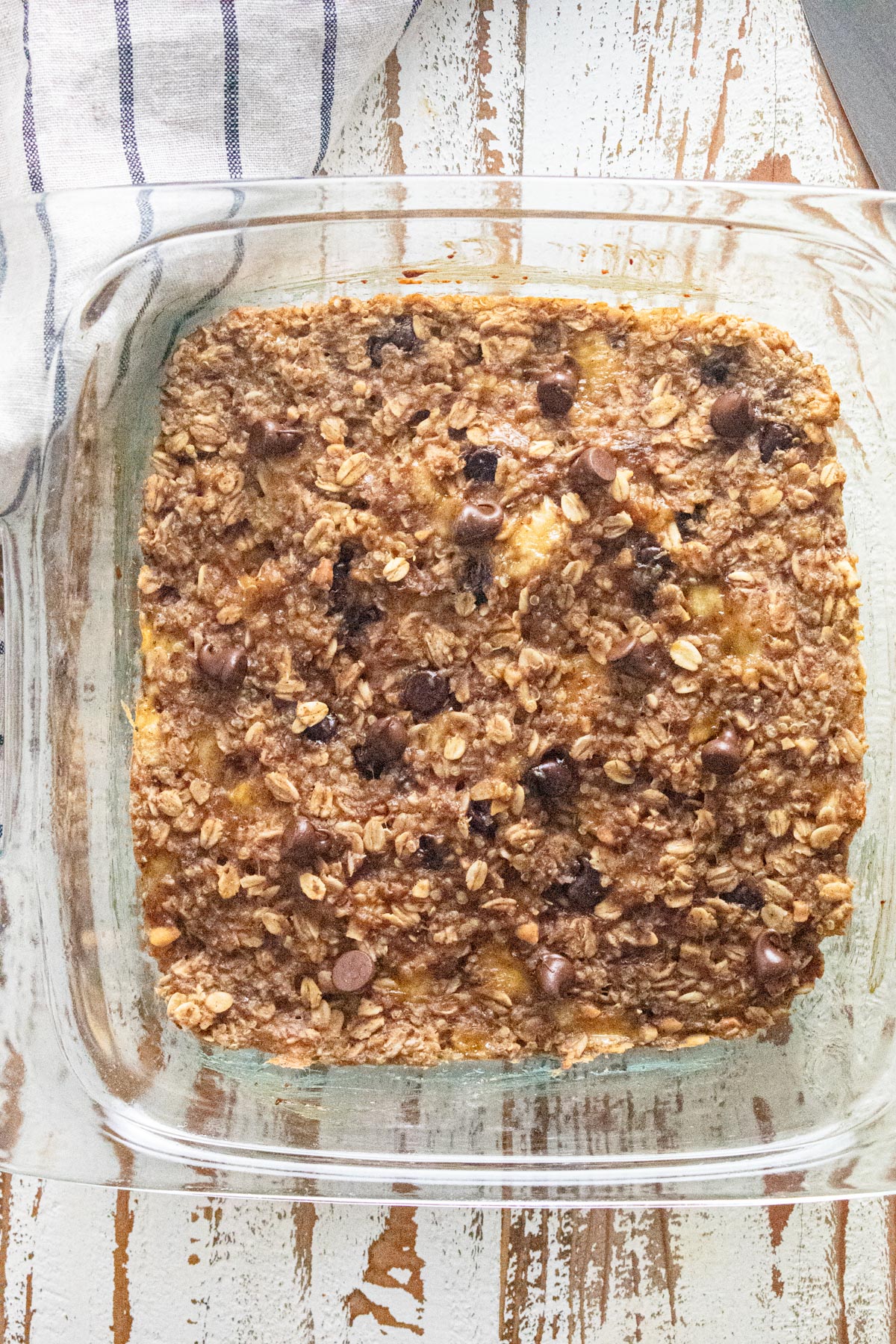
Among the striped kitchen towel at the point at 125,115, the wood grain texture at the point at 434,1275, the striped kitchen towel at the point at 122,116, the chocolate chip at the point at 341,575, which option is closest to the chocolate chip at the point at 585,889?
the chocolate chip at the point at 341,575

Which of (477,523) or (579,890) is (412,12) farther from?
(579,890)

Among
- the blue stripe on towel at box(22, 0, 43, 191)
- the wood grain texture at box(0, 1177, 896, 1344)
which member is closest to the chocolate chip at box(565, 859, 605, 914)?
the wood grain texture at box(0, 1177, 896, 1344)

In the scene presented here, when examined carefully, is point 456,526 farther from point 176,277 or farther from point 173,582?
point 176,277

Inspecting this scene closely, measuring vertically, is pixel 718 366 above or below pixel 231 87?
below

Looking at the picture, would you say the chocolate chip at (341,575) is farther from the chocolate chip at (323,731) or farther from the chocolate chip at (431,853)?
the chocolate chip at (431,853)

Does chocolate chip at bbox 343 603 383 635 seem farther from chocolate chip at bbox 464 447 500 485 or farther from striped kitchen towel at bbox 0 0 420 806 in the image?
striped kitchen towel at bbox 0 0 420 806

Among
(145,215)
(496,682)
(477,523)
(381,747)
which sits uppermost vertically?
(145,215)

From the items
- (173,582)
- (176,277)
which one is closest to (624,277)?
(176,277)

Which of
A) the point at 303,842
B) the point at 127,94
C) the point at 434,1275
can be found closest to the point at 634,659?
the point at 303,842
